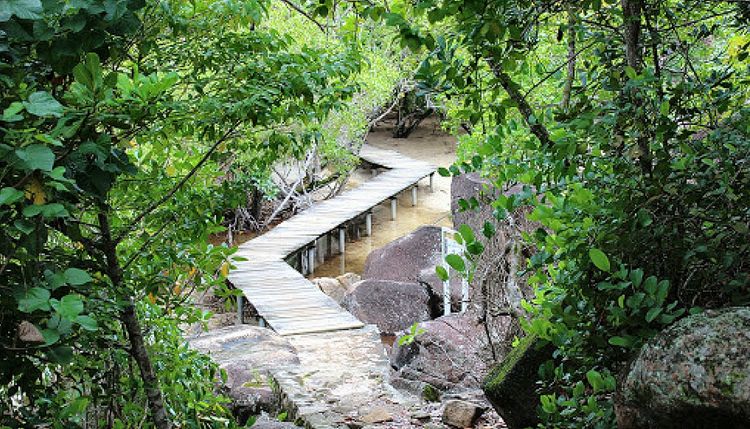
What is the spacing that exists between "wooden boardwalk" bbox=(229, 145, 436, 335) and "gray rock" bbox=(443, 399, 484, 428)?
2338 mm

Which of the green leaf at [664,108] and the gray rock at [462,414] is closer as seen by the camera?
the green leaf at [664,108]

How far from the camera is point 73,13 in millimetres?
1724

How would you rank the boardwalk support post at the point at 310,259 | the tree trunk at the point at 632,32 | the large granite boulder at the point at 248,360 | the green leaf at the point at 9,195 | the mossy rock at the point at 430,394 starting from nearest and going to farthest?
1. the green leaf at the point at 9,195
2. the tree trunk at the point at 632,32
3. the mossy rock at the point at 430,394
4. the large granite boulder at the point at 248,360
5. the boardwalk support post at the point at 310,259

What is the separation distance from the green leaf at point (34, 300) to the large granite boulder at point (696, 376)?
55.6 inches


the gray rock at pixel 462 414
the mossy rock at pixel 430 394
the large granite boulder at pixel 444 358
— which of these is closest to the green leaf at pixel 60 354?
the gray rock at pixel 462 414

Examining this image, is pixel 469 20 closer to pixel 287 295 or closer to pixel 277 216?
pixel 287 295

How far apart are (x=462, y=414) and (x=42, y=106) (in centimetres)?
419

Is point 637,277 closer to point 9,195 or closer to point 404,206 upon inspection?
point 9,195

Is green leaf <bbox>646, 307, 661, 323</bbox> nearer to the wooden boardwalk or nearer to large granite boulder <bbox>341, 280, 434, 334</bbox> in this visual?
the wooden boardwalk

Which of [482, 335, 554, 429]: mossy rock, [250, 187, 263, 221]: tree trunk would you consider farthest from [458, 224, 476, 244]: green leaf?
[250, 187, 263, 221]: tree trunk

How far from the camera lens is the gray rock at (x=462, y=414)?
5.24 meters

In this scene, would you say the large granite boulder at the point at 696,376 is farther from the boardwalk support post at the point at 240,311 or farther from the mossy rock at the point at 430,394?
the boardwalk support post at the point at 240,311

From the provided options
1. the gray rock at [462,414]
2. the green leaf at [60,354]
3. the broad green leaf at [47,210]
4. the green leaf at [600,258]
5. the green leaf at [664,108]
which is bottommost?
the gray rock at [462,414]

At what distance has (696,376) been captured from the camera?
1959 mm
